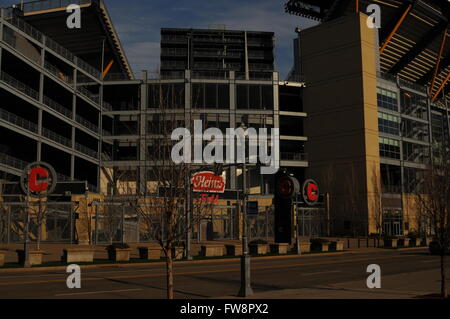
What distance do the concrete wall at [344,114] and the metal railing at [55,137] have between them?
3563cm

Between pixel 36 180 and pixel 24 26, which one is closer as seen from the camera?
pixel 36 180

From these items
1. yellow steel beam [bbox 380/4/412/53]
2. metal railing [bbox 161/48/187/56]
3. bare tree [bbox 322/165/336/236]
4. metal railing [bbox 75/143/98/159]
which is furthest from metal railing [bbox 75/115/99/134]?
metal railing [bbox 161/48/187/56]

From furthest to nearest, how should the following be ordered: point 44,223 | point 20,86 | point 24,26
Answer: point 20,86 → point 24,26 → point 44,223

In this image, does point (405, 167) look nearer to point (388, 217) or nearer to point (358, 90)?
point (388, 217)

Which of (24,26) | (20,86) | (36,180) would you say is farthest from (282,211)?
(24,26)

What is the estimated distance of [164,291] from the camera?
16.2 metres

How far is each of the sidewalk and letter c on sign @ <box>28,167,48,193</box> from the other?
33.4 meters

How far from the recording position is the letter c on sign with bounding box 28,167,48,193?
43.8 meters

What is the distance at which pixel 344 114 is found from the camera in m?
72.8

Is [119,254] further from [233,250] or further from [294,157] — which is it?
[294,157]

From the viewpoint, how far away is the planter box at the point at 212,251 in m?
34.1

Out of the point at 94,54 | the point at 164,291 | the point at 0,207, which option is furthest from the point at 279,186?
the point at 94,54

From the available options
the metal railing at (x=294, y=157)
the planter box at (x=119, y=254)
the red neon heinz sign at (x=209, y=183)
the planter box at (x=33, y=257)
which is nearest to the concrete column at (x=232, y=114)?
the metal railing at (x=294, y=157)

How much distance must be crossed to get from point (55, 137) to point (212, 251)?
35752 millimetres
